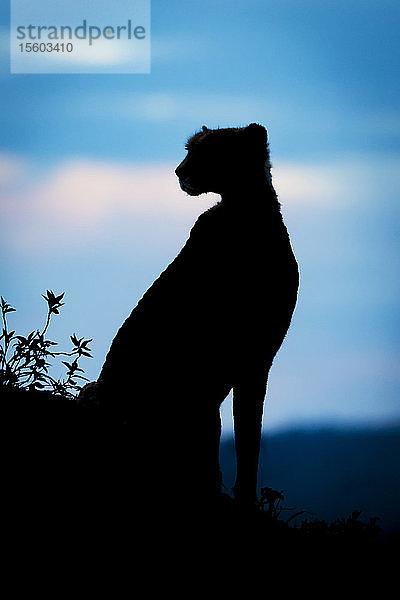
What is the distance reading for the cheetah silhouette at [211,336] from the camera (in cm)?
466

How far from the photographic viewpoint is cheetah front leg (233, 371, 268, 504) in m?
4.78

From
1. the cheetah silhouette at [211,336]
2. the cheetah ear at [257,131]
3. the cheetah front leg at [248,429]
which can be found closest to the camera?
the cheetah silhouette at [211,336]

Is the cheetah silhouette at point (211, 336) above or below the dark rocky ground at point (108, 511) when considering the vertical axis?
above

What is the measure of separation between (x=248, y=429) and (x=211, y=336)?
2.04 feet

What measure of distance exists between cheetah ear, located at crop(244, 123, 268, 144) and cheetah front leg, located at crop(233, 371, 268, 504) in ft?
4.68

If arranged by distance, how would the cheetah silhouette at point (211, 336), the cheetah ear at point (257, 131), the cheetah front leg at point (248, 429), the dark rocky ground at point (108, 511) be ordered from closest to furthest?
1. the dark rocky ground at point (108, 511)
2. the cheetah silhouette at point (211, 336)
3. the cheetah front leg at point (248, 429)
4. the cheetah ear at point (257, 131)

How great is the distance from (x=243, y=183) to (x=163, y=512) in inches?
78.1

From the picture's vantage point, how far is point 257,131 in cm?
494

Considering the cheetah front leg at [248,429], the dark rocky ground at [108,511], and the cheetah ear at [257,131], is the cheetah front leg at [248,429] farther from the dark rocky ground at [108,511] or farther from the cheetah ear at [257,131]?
the cheetah ear at [257,131]

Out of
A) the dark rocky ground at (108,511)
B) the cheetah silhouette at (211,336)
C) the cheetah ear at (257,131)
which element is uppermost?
the cheetah ear at (257,131)

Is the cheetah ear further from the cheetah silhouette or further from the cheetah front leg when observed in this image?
the cheetah front leg

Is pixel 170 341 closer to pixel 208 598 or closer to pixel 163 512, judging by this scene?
pixel 163 512

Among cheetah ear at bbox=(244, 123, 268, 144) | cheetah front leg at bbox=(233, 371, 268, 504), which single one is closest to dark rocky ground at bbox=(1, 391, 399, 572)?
cheetah front leg at bbox=(233, 371, 268, 504)

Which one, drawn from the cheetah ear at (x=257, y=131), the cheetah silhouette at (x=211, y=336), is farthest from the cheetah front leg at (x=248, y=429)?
the cheetah ear at (x=257, y=131)
